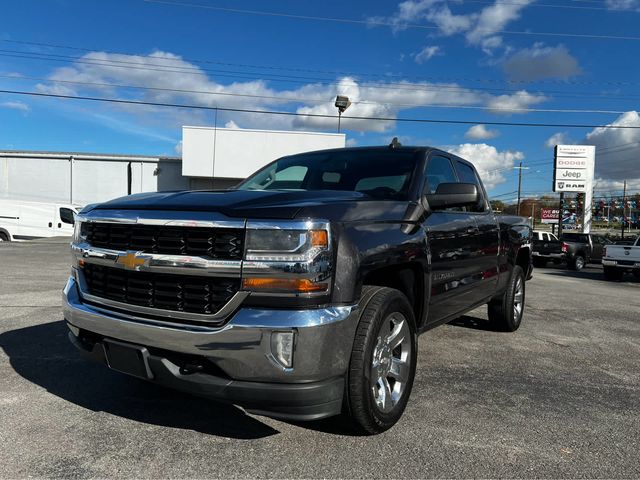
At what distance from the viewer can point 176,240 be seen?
2650 mm

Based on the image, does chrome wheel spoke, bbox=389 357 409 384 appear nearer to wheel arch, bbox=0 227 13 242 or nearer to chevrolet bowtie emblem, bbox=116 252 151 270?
chevrolet bowtie emblem, bbox=116 252 151 270

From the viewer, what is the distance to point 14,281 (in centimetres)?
891

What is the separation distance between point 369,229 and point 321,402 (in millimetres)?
989

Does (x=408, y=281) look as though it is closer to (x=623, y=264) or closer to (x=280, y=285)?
(x=280, y=285)

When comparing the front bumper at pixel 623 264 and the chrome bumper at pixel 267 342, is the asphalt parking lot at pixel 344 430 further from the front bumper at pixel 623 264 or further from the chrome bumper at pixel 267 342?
the front bumper at pixel 623 264

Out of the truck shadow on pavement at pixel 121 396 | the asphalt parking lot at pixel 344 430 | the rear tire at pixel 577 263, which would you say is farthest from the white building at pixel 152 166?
the asphalt parking lot at pixel 344 430

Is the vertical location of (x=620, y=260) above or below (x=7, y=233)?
above

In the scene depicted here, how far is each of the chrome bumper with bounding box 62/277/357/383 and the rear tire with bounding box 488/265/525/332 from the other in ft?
12.1

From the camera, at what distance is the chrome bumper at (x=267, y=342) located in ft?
7.91

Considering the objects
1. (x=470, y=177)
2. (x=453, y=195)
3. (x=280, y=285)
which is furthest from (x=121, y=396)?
(x=470, y=177)

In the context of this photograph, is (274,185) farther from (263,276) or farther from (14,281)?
(14,281)

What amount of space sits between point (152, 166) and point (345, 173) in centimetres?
2940

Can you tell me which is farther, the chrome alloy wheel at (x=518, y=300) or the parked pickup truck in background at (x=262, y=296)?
the chrome alloy wheel at (x=518, y=300)

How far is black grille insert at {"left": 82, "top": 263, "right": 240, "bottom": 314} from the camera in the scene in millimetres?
2547
